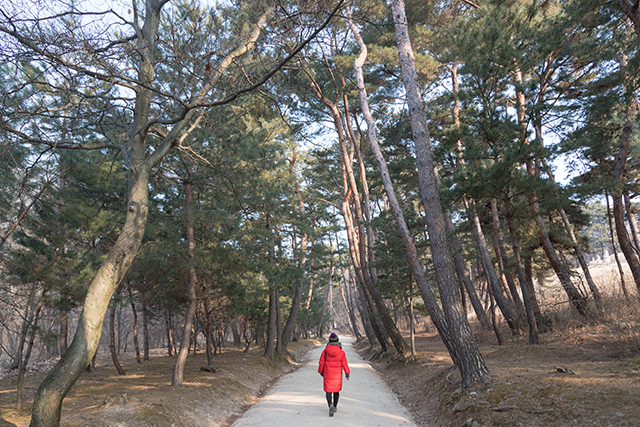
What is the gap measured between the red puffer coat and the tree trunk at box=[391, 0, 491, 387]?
2.28 metres

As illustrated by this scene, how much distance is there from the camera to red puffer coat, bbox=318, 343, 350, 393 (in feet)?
22.0

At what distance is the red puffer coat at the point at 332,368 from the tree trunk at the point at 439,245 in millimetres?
2280

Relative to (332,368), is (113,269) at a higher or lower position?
higher

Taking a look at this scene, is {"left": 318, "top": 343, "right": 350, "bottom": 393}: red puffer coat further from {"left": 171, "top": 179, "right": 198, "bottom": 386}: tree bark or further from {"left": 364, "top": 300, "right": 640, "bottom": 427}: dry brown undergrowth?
{"left": 171, "top": 179, "right": 198, "bottom": 386}: tree bark

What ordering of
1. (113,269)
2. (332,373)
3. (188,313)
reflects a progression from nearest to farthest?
(113,269)
(332,373)
(188,313)

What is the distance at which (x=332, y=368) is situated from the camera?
682 centimetres

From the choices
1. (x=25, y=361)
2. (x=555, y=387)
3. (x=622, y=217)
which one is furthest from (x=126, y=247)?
(x=622, y=217)

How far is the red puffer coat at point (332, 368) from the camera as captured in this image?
6719 millimetres

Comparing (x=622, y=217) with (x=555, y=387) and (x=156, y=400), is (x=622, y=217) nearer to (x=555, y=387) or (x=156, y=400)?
(x=555, y=387)

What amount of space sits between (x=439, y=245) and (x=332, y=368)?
132 inches

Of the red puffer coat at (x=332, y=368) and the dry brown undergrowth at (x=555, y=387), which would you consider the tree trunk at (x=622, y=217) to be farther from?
the red puffer coat at (x=332, y=368)

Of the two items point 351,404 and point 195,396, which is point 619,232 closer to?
point 351,404

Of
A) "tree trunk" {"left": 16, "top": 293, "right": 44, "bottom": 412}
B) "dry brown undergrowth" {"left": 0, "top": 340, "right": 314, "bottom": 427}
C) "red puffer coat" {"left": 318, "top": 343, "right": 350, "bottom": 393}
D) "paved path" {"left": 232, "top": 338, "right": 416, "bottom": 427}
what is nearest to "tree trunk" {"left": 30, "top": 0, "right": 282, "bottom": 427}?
Result: "dry brown undergrowth" {"left": 0, "top": 340, "right": 314, "bottom": 427}

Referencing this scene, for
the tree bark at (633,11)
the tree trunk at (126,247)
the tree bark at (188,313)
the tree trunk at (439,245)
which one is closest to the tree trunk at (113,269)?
the tree trunk at (126,247)
